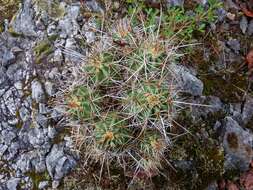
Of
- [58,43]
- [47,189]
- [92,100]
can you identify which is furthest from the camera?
[58,43]

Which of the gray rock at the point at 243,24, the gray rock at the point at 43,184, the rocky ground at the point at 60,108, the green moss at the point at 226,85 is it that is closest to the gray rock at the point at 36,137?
the rocky ground at the point at 60,108

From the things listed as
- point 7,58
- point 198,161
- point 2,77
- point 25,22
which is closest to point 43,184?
point 2,77

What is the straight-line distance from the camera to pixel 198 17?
3016mm

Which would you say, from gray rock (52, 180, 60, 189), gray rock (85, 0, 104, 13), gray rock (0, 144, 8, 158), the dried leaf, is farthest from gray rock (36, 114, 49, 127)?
the dried leaf

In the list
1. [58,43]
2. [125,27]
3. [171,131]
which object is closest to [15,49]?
[58,43]

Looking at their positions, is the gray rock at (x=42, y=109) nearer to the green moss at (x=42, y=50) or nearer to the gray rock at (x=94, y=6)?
the green moss at (x=42, y=50)

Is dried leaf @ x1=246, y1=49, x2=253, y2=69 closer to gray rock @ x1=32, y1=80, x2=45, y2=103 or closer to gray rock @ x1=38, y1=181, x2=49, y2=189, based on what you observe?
gray rock @ x1=32, y1=80, x2=45, y2=103

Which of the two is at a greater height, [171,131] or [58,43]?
[58,43]

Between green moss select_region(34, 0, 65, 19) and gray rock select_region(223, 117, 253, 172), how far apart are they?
129cm

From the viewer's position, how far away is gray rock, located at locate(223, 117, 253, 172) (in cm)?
287

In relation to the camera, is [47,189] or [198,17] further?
[198,17]

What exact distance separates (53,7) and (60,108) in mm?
766

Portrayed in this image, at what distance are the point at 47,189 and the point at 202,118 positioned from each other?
3.47ft

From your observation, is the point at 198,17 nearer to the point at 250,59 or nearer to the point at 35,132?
the point at 250,59
